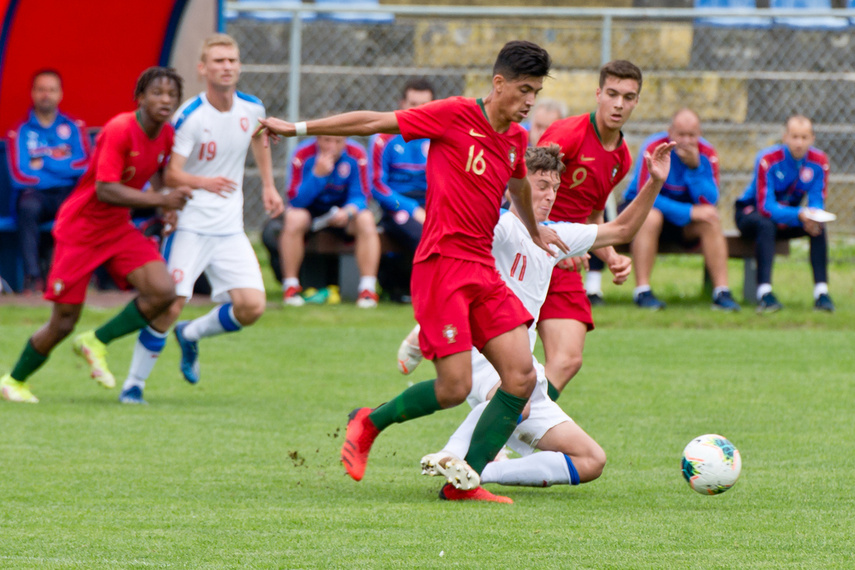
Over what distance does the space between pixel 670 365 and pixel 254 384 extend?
9.67 feet

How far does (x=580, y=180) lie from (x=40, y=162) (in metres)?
7.06

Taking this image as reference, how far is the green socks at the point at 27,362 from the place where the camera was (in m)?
7.37

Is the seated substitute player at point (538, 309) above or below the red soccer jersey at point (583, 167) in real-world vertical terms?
below

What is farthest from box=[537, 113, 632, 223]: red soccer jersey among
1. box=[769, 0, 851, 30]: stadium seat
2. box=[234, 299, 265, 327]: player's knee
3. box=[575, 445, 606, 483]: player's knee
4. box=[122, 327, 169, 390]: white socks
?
box=[769, 0, 851, 30]: stadium seat

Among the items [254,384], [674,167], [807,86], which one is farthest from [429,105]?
[807,86]

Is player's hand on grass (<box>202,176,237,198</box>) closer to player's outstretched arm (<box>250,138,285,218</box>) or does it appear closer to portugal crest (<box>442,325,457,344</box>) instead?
player's outstretched arm (<box>250,138,285,218</box>)

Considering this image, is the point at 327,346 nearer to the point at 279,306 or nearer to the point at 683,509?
the point at 279,306

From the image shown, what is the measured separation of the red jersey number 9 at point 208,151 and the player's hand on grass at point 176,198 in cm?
49

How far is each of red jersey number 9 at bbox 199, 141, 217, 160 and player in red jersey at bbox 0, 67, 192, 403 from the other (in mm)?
225

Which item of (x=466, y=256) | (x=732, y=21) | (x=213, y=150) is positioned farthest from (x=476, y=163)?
(x=732, y=21)

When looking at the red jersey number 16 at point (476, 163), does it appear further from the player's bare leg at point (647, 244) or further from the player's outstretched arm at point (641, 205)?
the player's bare leg at point (647, 244)

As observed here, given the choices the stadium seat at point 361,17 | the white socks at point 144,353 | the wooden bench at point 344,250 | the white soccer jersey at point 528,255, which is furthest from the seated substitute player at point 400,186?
the white soccer jersey at point 528,255

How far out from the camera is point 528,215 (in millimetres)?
5273

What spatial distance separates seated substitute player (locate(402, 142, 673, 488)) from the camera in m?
5.07
